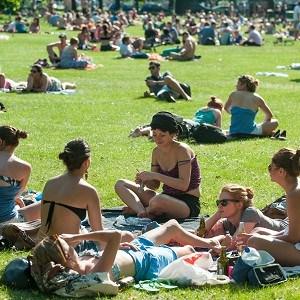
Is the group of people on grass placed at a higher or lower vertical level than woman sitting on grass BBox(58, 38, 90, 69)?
higher

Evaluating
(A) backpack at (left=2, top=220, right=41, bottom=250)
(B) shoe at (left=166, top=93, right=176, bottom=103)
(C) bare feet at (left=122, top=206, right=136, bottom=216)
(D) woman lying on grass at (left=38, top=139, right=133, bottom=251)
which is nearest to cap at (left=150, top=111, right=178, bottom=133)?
(C) bare feet at (left=122, top=206, right=136, bottom=216)

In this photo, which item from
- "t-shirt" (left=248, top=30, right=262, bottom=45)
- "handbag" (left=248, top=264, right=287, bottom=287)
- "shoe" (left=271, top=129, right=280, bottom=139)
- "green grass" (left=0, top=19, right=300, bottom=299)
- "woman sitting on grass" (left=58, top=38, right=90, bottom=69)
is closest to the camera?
"handbag" (left=248, top=264, right=287, bottom=287)

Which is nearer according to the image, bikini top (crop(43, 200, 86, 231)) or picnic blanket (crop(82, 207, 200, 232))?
bikini top (crop(43, 200, 86, 231))

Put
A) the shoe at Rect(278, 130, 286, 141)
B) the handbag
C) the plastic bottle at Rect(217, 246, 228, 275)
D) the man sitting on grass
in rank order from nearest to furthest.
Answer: the handbag < the plastic bottle at Rect(217, 246, 228, 275) < the shoe at Rect(278, 130, 286, 141) < the man sitting on grass

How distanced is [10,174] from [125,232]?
1529 mm

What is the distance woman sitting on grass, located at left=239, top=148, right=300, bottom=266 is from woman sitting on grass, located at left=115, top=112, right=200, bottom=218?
2.07 m

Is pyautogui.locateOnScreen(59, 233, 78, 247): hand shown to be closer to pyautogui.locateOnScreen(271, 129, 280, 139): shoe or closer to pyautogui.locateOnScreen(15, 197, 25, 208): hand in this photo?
pyautogui.locateOnScreen(15, 197, 25, 208): hand

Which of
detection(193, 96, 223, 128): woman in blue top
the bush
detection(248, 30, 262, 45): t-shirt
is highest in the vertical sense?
detection(193, 96, 223, 128): woman in blue top

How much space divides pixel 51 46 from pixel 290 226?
23902 millimetres

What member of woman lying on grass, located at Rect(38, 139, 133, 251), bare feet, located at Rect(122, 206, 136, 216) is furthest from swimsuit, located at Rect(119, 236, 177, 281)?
bare feet, located at Rect(122, 206, 136, 216)

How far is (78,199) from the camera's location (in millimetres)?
7383

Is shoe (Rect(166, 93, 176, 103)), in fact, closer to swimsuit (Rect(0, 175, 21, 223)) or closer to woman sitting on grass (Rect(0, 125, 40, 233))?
woman sitting on grass (Rect(0, 125, 40, 233))

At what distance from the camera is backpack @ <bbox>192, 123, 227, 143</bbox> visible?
49.7 ft

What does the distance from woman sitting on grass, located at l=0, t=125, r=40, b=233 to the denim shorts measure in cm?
167
